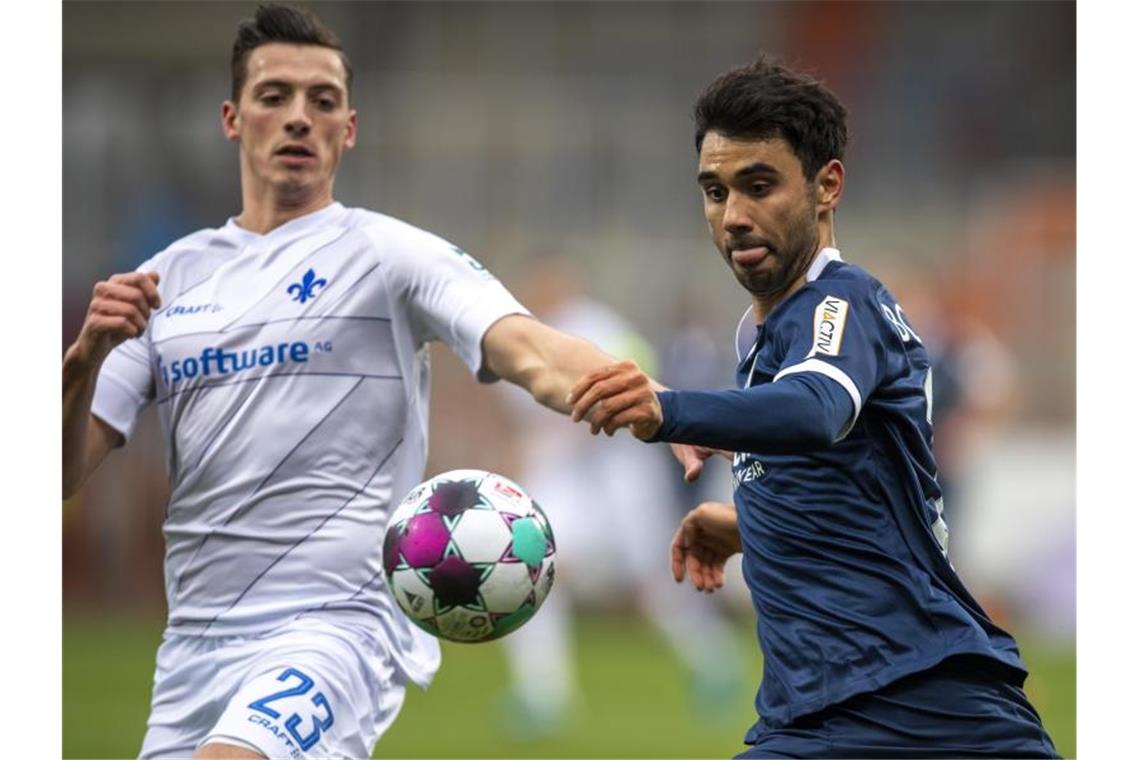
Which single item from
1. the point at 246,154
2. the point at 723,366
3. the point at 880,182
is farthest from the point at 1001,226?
the point at 246,154

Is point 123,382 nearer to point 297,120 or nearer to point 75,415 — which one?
point 75,415

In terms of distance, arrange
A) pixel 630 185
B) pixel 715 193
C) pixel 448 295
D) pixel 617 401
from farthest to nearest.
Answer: pixel 630 185, pixel 448 295, pixel 715 193, pixel 617 401

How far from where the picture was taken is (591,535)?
16.5 meters

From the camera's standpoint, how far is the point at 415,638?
550 centimetres

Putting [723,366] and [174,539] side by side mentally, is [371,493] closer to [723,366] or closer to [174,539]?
[174,539]

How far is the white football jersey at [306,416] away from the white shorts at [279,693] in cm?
8

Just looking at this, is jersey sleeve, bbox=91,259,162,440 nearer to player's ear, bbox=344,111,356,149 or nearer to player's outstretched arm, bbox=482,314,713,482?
player's ear, bbox=344,111,356,149

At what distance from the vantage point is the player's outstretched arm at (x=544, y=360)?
4.87 m

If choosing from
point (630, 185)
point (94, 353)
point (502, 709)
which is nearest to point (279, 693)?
point (94, 353)

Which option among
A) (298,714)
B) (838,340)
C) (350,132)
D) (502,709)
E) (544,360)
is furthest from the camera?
(502,709)

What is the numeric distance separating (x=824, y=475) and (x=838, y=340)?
14.8 inches

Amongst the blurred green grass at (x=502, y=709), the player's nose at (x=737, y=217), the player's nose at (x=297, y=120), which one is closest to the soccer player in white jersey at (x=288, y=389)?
the player's nose at (x=297, y=120)

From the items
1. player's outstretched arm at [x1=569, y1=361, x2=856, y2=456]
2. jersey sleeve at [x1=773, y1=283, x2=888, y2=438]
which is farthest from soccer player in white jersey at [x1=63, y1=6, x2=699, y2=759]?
player's outstretched arm at [x1=569, y1=361, x2=856, y2=456]

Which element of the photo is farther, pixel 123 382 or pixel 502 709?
pixel 502 709
